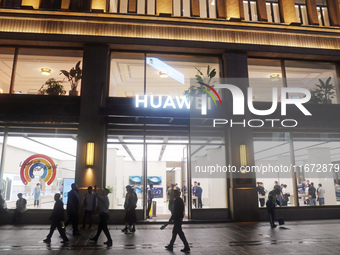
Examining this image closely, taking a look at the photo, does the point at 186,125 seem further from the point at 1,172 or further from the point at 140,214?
the point at 1,172

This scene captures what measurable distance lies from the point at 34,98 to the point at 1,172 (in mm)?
3547

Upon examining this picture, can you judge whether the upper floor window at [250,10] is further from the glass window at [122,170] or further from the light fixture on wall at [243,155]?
the glass window at [122,170]

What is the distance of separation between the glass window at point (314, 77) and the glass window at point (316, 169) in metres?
2.46

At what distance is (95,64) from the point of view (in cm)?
1379

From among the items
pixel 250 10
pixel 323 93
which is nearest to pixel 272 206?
pixel 323 93

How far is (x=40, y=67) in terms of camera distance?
14.0 m

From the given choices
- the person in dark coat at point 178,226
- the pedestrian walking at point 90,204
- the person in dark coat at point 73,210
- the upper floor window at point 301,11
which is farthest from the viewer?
the upper floor window at point 301,11

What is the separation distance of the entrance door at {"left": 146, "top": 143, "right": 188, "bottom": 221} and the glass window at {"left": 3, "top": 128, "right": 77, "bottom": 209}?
358cm

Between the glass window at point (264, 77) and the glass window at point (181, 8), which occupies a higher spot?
the glass window at point (181, 8)

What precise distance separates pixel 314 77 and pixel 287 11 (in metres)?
3.94

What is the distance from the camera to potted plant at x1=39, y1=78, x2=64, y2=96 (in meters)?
13.7

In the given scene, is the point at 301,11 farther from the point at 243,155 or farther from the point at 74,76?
the point at 74,76

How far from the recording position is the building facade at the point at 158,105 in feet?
42.7

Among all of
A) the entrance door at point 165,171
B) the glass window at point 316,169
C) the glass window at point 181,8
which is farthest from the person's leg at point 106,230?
the glass window at point 181,8
